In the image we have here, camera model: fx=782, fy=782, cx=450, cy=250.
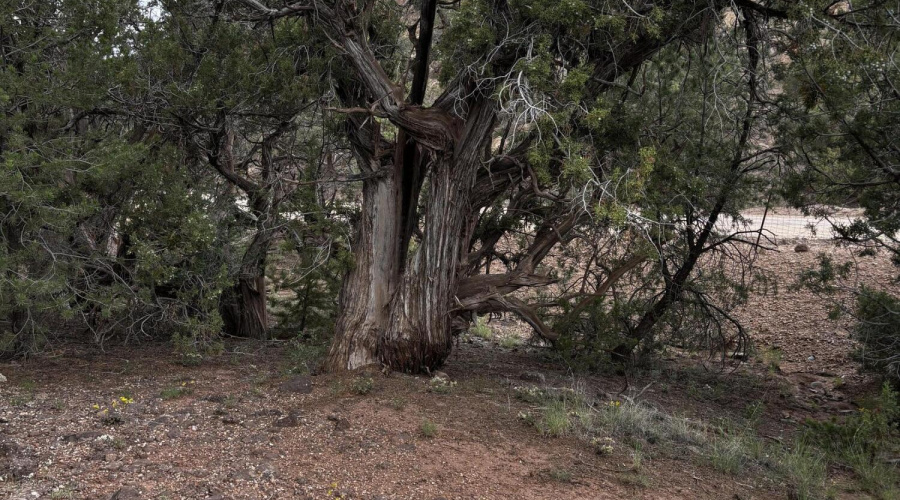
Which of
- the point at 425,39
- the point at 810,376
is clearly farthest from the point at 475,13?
the point at 810,376

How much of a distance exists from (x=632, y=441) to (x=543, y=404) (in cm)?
98

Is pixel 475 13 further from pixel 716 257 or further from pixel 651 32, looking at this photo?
pixel 716 257

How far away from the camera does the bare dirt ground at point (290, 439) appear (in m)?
4.72

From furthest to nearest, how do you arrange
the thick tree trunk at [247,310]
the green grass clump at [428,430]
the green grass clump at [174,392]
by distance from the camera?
the thick tree trunk at [247,310], the green grass clump at [174,392], the green grass clump at [428,430]

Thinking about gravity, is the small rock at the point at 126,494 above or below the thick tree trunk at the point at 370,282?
below

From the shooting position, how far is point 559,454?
17.9ft

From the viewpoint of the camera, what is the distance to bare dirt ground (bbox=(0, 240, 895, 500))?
4.72 m

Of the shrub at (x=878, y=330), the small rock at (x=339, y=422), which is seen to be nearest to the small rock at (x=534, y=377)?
the small rock at (x=339, y=422)

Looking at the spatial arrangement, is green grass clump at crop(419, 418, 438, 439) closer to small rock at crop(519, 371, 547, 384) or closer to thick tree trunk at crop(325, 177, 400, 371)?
thick tree trunk at crop(325, 177, 400, 371)

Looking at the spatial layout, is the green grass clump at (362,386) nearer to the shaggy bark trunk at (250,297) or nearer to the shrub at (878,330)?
the shaggy bark trunk at (250,297)

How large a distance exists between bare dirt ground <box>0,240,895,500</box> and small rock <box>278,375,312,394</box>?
0.02 m

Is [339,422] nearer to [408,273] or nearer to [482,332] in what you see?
[408,273]

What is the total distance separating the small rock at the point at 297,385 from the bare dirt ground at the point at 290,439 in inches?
0.9

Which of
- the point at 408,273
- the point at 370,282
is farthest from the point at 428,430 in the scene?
the point at 370,282
